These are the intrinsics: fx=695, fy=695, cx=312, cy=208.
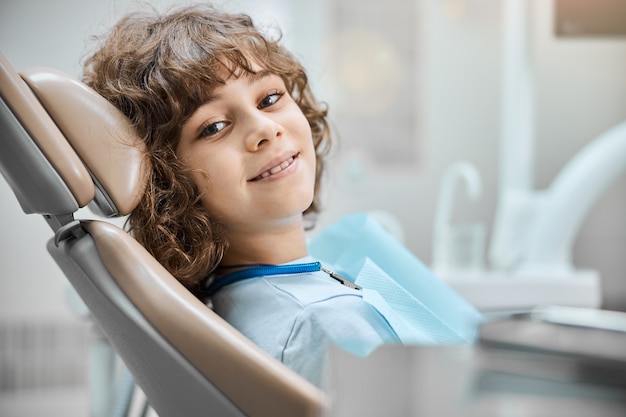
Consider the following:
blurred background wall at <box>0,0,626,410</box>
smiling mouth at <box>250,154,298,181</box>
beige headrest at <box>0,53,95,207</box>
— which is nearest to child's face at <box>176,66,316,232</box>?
smiling mouth at <box>250,154,298,181</box>

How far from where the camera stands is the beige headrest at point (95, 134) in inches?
27.2

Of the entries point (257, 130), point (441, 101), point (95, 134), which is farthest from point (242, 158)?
point (441, 101)

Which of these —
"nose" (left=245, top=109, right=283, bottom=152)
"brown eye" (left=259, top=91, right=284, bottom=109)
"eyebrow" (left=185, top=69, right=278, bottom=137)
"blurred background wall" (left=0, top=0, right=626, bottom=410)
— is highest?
"eyebrow" (left=185, top=69, right=278, bottom=137)

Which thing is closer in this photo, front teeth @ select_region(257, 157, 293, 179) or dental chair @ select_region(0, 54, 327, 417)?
dental chair @ select_region(0, 54, 327, 417)

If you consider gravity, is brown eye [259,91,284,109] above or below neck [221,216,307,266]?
above

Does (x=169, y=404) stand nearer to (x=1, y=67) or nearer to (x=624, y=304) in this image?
(x=1, y=67)

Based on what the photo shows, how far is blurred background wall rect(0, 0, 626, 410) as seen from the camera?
248 centimetres

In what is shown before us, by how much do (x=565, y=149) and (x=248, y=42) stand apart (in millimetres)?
2022

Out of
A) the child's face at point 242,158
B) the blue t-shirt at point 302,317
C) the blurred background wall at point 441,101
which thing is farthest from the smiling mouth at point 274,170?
the blurred background wall at point 441,101

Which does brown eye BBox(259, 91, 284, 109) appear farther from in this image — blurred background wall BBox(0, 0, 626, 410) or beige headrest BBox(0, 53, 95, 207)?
blurred background wall BBox(0, 0, 626, 410)

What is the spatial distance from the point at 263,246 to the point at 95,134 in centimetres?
24

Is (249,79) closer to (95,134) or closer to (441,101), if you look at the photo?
(95,134)

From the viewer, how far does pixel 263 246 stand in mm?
837

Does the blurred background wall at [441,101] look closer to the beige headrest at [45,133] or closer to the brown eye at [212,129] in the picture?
the brown eye at [212,129]
